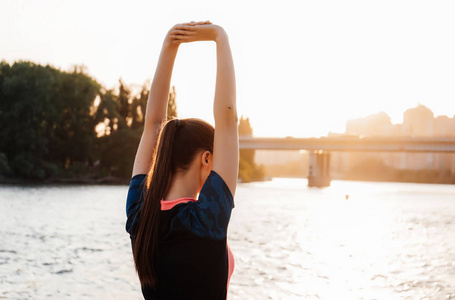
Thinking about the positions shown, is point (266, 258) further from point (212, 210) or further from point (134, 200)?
point (212, 210)

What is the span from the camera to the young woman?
163 centimetres

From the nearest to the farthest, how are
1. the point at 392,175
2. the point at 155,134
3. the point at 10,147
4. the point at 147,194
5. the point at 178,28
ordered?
1. the point at 147,194
2. the point at 178,28
3. the point at 155,134
4. the point at 10,147
5. the point at 392,175

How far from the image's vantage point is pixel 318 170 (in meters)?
84.8

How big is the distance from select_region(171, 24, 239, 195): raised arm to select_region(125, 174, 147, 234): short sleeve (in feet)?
1.22

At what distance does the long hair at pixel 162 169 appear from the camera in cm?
171

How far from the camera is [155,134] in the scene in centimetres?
207

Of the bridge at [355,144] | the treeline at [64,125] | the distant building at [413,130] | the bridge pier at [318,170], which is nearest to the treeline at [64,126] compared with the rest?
the treeline at [64,125]

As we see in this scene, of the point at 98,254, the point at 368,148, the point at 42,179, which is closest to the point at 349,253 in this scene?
the point at 98,254

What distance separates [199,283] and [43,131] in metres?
57.6

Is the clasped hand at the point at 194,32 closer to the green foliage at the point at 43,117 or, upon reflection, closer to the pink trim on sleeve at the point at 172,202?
the pink trim on sleeve at the point at 172,202

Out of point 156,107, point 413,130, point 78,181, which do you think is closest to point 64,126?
point 78,181

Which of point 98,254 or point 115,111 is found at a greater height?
point 115,111

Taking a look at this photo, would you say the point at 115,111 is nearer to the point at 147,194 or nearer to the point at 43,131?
the point at 43,131

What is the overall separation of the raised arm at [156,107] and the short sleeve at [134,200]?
0.05 meters
